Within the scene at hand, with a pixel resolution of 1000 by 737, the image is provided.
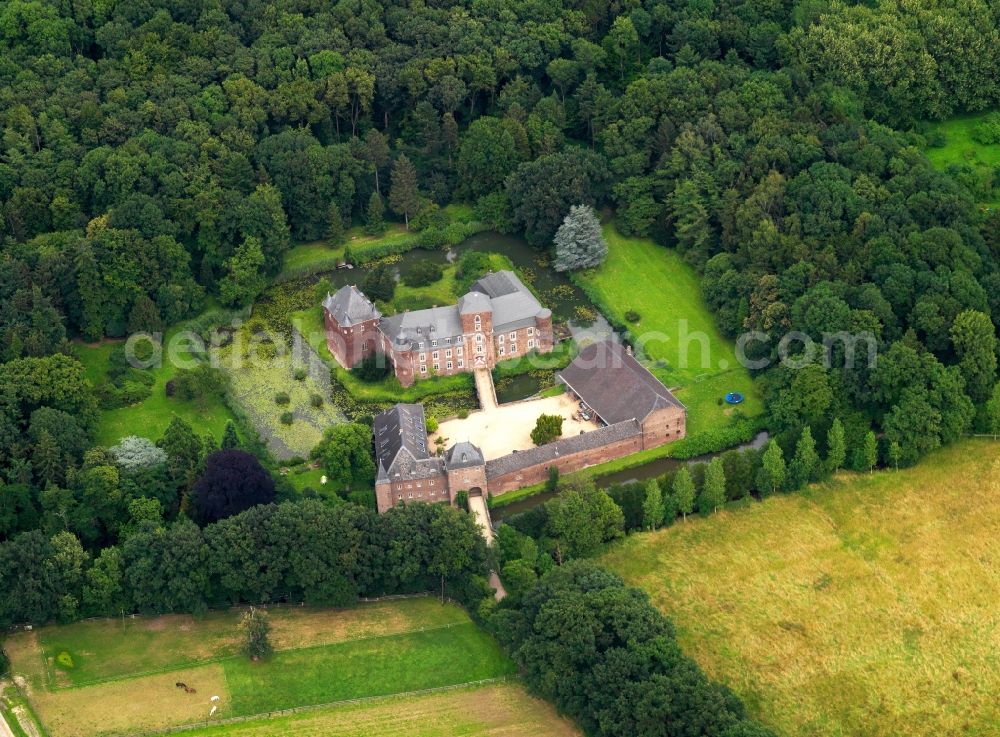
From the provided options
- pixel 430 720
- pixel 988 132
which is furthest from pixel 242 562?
pixel 988 132

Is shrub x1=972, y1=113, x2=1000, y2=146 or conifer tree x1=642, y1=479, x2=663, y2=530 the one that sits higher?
shrub x1=972, y1=113, x2=1000, y2=146

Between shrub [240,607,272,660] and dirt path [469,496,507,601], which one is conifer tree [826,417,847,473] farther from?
shrub [240,607,272,660]

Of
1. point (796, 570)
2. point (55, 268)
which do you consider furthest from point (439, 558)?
point (55, 268)

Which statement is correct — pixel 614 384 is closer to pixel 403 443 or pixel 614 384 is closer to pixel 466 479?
pixel 466 479

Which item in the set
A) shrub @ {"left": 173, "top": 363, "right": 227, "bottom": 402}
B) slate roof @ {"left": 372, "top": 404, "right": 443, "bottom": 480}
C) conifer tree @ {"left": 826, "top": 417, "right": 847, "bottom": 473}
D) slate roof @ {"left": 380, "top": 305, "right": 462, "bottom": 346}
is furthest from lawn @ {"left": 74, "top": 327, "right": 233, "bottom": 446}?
conifer tree @ {"left": 826, "top": 417, "right": 847, "bottom": 473}

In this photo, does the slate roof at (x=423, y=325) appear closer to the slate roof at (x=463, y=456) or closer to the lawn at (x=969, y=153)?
the slate roof at (x=463, y=456)

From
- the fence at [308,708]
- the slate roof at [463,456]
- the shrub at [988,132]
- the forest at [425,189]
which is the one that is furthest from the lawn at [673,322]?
the fence at [308,708]

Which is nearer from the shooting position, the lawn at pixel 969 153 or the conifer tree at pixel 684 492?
the conifer tree at pixel 684 492
